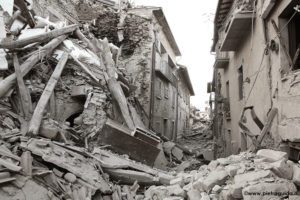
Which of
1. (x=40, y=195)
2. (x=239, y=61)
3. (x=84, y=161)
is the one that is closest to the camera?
(x=40, y=195)

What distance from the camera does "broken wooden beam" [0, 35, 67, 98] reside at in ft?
17.4

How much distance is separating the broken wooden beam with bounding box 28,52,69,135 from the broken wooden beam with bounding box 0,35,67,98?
1.57ft

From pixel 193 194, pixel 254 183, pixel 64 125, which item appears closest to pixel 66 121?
pixel 64 125

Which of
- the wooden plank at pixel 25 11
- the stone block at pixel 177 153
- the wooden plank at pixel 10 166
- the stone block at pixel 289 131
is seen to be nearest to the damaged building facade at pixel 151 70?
the stone block at pixel 177 153

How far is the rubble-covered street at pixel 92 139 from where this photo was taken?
308 cm

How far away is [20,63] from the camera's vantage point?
625 cm

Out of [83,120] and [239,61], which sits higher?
[239,61]

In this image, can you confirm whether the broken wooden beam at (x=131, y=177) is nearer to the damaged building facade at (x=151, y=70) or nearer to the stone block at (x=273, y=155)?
the stone block at (x=273, y=155)

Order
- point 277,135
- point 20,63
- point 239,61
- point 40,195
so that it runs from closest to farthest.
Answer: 1. point 40,195
2. point 277,135
3. point 20,63
4. point 239,61

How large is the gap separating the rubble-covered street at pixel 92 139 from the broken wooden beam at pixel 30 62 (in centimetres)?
3

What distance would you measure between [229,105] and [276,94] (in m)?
5.27

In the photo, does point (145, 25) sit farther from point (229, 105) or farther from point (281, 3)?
point (281, 3)

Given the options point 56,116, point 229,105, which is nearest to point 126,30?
point 229,105

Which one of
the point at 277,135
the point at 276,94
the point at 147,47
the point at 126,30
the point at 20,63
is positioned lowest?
the point at 277,135
